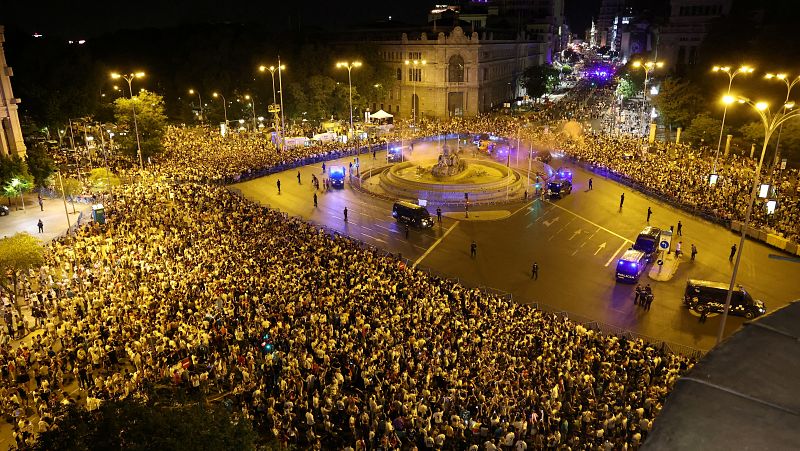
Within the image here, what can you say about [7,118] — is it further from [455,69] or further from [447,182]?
[455,69]

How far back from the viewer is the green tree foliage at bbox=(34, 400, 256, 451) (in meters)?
9.32

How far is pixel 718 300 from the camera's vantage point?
23.7 metres

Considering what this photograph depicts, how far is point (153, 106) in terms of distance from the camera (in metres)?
49.4

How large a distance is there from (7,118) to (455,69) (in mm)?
60271

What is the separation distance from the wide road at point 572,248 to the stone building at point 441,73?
44121 mm

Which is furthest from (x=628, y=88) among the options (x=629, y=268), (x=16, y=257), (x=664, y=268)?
(x=16, y=257)

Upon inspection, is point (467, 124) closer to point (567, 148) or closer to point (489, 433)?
point (567, 148)

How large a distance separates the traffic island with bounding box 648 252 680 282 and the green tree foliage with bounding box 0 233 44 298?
28.0m

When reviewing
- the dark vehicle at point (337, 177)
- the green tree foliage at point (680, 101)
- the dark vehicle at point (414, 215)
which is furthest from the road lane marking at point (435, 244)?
the green tree foliage at point (680, 101)

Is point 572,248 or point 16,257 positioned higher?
point 16,257

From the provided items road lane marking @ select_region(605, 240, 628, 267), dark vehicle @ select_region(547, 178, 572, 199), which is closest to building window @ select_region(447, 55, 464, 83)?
dark vehicle @ select_region(547, 178, 572, 199)

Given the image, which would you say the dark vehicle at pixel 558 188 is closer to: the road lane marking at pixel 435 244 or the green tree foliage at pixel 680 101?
the road lane marking at pixel 435 244

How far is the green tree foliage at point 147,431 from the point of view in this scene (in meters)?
9.32

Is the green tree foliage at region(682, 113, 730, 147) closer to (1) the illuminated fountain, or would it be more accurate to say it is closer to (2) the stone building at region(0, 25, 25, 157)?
(1) the illuminated fountain
